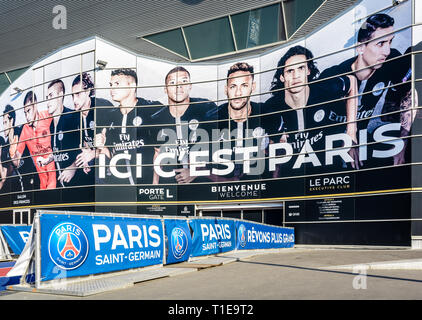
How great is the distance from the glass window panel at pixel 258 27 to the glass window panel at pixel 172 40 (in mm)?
3956

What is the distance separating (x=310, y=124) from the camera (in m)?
26.8

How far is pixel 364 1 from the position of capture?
977 inches

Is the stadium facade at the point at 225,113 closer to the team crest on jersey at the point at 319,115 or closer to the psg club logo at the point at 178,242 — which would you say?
the team crest on jersey at the point at 319,115

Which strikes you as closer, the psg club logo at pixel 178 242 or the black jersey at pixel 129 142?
the psg club logo at pixel 178 242

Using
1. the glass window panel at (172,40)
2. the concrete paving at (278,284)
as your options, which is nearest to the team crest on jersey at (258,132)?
the glass window panel at (172,40)

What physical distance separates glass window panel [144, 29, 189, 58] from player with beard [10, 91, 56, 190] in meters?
9.46

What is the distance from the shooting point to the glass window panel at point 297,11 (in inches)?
1113

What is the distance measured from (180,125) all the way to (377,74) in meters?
12.8

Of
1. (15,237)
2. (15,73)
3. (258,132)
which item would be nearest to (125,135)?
(258,132)

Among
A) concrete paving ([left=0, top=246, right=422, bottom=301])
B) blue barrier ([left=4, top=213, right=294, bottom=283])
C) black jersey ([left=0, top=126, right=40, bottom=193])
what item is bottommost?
concrete paving ([left=0, top=246, right=422, bottom=301])

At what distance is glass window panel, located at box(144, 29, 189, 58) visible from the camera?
32.4 meters

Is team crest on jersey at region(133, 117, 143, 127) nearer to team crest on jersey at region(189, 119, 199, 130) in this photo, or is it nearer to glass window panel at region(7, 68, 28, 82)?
team crest on jersey at region(189, 119, 199, 130)

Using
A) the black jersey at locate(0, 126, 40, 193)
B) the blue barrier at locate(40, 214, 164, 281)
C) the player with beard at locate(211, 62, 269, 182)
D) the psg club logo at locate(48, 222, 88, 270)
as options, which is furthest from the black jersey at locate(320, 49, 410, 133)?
the black jersey at locate(0, 126, 40, 193)

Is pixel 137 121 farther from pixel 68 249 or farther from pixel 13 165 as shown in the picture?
pixel 68 249
